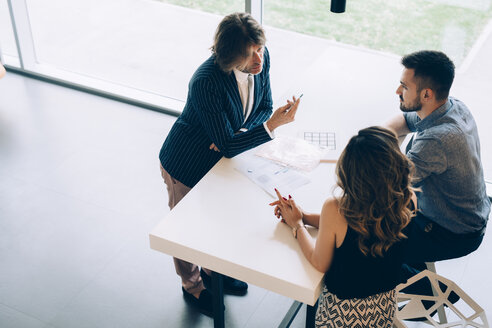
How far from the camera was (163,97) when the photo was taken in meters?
4.70

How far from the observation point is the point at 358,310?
2.06 meters

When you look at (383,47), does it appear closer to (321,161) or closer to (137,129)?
(321,161)

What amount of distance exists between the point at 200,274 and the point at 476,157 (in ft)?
5.03

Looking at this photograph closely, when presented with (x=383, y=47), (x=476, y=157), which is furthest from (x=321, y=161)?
(x=383, y=47)

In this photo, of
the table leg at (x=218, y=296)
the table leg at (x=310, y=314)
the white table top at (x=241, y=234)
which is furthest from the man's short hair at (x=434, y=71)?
the table leg at (x=218, y=296)

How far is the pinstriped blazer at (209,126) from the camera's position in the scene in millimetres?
2385

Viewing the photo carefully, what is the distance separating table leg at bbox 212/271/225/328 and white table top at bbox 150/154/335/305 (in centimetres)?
25

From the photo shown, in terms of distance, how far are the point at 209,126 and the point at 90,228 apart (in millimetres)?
1445

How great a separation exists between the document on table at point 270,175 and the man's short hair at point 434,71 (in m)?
0.64

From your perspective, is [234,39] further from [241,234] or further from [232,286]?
[232,286]

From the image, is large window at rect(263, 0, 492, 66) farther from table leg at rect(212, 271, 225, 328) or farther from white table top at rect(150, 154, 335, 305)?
table leg at rect(212, 271, 225, 328)

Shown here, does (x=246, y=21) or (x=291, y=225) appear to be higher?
(x=246, y=21)

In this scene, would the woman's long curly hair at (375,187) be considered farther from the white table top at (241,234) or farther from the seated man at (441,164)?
the seated man at (441,164)

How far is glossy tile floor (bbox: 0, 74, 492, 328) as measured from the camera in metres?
2.93
